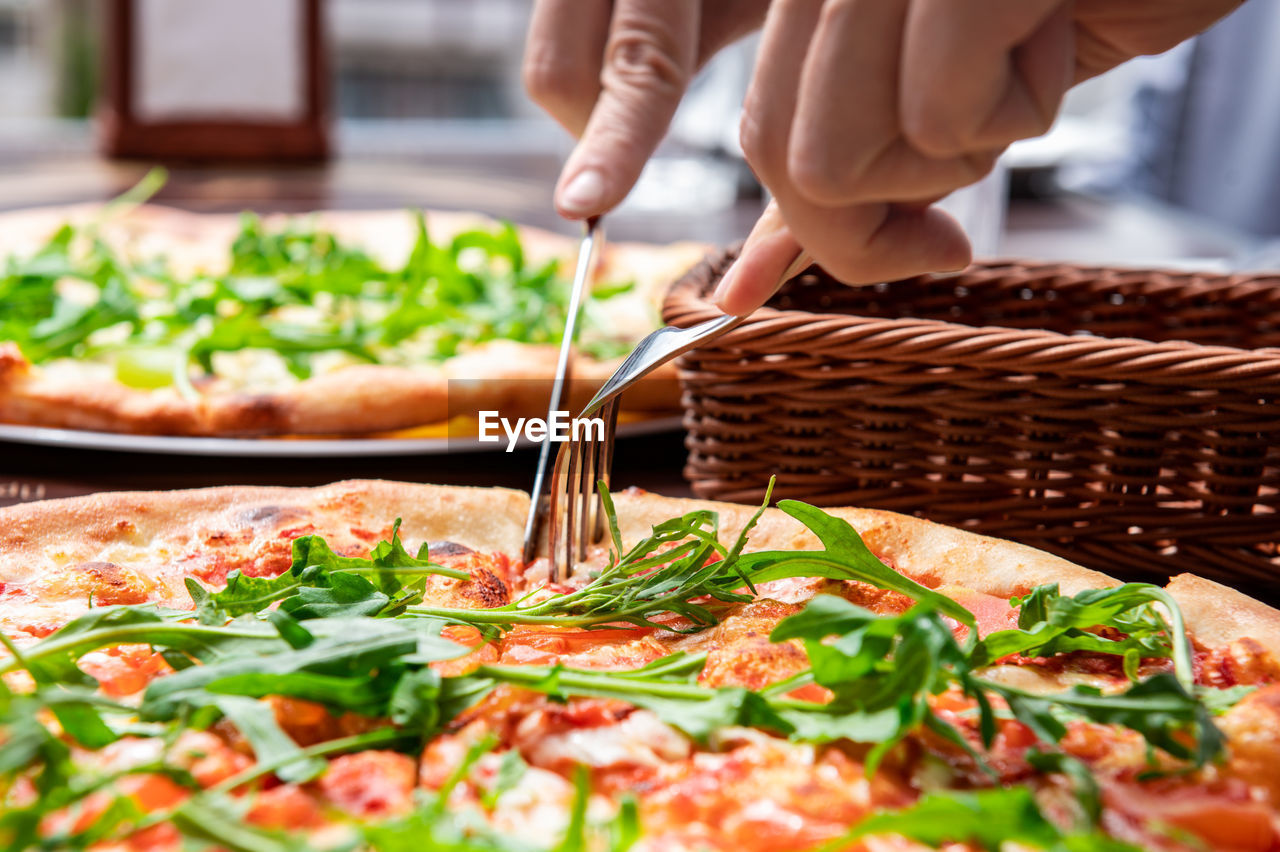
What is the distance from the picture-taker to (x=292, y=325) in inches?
86.4

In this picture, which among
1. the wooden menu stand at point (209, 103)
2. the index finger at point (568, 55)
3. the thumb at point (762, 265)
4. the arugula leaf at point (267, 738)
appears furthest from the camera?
the wooden menu stand at point (209, 103)

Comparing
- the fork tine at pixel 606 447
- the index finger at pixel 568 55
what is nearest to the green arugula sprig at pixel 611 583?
the fork tine at pixel 606 447

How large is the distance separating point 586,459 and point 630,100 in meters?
0.38

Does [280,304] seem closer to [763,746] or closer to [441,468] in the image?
[441,468]

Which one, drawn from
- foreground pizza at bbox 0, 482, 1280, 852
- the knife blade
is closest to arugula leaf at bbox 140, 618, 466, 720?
foreground pizza at bbox 0, 482, 1280, 852

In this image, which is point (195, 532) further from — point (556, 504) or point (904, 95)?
point (904, 95)

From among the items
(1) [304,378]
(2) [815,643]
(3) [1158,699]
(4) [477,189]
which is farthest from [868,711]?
(4) [477,189]

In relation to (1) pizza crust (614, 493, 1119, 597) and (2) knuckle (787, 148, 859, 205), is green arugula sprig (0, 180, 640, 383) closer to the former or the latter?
(1) pizza crust (614, 493, 1119, 597)

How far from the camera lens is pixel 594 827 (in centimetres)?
78

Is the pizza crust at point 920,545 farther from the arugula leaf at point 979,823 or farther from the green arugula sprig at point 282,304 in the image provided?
the green arugula sprig at point 282,304

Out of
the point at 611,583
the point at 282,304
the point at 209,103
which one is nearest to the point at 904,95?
the point at 611,583

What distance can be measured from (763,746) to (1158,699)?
0.29m

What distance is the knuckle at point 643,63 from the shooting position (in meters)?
1.28

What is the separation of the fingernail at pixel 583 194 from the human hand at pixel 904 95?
0.33 meters
